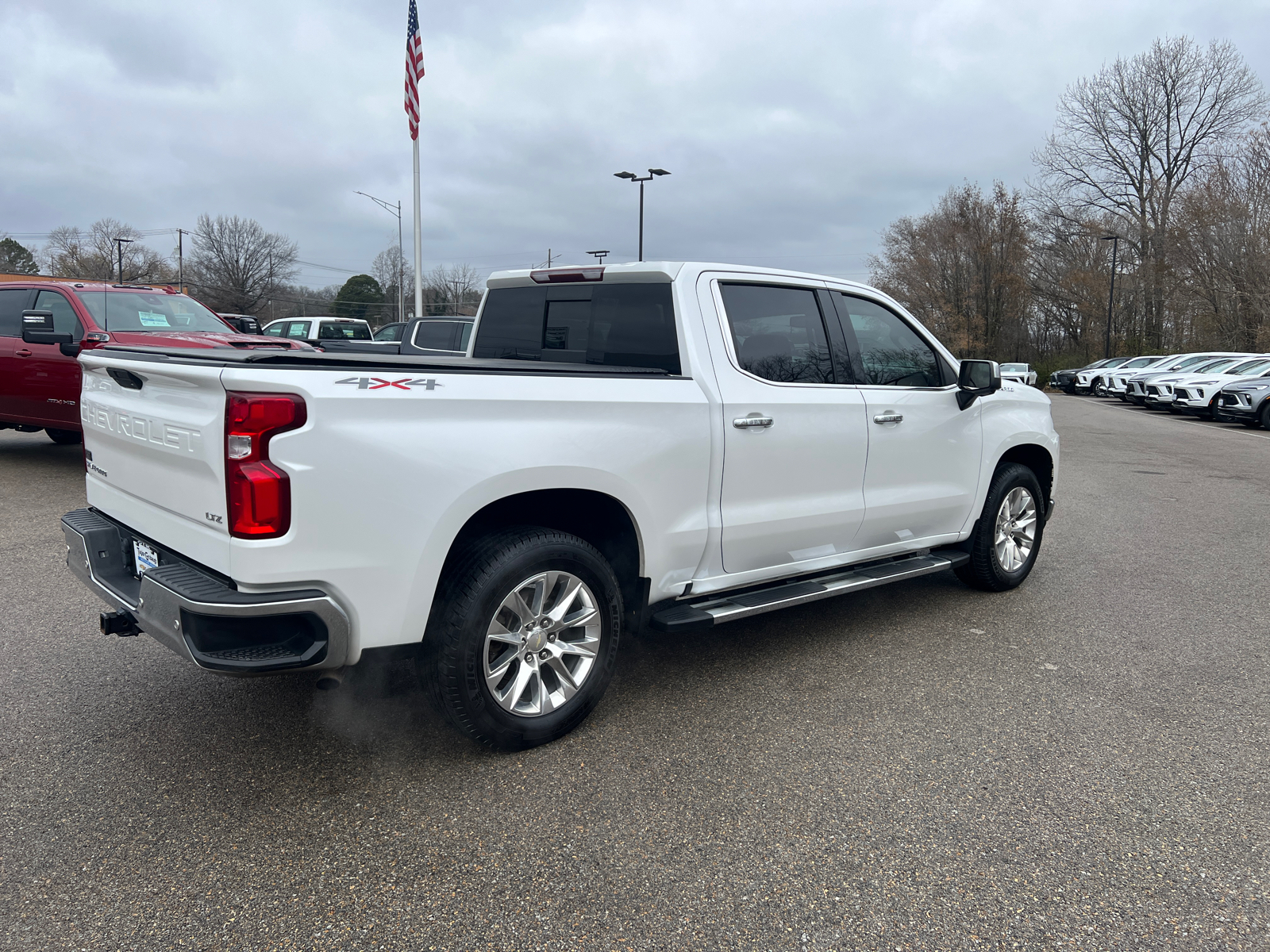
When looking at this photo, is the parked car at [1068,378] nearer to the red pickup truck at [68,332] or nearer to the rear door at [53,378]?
the red pickup truck at [68,332]

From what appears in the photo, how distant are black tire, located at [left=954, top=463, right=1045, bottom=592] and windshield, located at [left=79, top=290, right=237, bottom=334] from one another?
7.48 meters

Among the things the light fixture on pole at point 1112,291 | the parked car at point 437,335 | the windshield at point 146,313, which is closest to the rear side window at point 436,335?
the parked car at point 437,335

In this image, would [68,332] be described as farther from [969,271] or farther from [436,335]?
[969,271]

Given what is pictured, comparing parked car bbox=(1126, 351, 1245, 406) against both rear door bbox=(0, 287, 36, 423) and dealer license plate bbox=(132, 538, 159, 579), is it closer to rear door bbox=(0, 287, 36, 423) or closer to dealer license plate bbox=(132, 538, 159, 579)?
rear door bbox=(0, 287, 36, 423)

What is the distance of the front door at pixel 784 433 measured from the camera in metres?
3.89

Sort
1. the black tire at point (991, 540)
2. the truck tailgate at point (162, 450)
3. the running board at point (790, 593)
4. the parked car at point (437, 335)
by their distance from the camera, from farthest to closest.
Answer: the parked car at point (437, 335), the black tire at point (991, 540), the running board at point (790, 593), the truck tailgate at point (162, 450)

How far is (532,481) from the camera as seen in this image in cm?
319

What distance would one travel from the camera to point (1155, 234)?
5016 cm

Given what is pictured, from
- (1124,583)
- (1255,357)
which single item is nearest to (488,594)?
(1124,583)

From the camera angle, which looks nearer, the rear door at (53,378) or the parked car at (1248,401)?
the rear door at (53,378)

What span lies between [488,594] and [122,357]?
5.47 ft

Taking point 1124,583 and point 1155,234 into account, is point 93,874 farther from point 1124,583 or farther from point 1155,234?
point 1155,234

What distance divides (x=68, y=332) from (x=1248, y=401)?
2349cm

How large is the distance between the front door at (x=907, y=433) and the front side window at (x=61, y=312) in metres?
7.86
